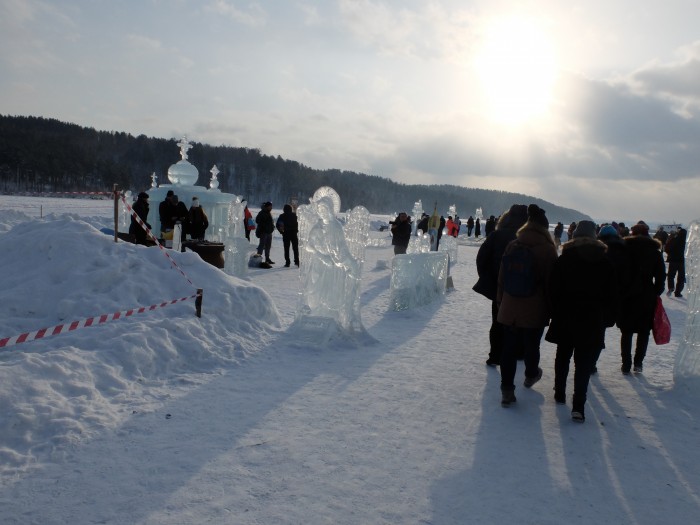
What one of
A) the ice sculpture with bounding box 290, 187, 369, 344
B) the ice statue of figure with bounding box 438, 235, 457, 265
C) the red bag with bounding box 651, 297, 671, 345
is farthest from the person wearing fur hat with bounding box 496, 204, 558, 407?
the ice statue of figure with bounding box 438, 235, 457, 265

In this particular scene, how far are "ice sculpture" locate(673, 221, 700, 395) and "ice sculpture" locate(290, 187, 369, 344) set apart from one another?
11.5ft

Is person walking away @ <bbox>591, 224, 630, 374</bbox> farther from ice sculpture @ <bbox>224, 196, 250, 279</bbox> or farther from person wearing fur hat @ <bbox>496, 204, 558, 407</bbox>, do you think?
ice sculpture @ <bbox>224, 196, 250, 279</bbox>

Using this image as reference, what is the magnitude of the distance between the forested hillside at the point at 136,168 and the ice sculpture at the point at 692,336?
57185 mm

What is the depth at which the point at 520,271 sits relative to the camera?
445cm

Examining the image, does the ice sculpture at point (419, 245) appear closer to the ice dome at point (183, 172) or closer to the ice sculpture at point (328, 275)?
the ice dome at point (183, 172)

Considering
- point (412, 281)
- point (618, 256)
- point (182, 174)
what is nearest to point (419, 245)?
point (412, 281)

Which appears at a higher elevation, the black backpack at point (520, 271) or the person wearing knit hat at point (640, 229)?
the person wearing knit hat at point (640, 229)

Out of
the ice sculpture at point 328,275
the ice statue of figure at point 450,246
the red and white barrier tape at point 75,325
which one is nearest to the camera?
the red and white barrier tape at point 75,325

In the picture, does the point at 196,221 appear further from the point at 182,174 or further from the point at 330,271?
the point at 330,271

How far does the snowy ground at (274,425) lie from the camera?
9.50ft

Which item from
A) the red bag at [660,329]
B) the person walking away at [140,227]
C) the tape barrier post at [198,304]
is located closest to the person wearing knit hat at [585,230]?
the red bag at [660,329]

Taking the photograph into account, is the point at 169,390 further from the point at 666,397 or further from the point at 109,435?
the point at 666,397

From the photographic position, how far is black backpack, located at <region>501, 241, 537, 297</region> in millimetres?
4430

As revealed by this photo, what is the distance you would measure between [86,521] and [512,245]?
3.74 m
